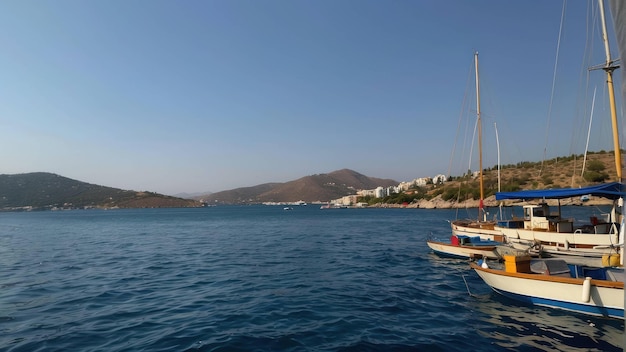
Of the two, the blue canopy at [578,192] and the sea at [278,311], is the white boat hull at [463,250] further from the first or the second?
the blue canopy at [578,192]

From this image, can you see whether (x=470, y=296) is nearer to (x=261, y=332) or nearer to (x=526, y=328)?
(x=526, y=328)

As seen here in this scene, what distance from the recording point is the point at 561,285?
44.4 ft

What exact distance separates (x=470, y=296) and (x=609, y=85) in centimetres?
1717

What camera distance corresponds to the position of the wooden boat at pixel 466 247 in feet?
81.3

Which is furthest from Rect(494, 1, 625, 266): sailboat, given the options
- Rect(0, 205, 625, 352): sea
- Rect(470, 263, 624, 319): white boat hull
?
Rect(470, 263, 624, 319): white boat hull

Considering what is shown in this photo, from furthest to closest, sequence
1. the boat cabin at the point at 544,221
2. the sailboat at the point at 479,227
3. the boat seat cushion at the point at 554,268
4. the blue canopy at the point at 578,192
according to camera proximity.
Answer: the sailboat at the point at 479,227 → the boat cabin at the point at 544,221 → the blue canopy at the point at 578,192 → the boat seat cushion at the point at 554,268

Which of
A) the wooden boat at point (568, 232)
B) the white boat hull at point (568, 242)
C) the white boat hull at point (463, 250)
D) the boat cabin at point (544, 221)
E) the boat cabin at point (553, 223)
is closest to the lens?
the wooden boat at point (568, 232)

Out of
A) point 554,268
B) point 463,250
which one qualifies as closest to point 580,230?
point 463,250

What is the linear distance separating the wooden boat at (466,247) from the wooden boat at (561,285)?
9.38m

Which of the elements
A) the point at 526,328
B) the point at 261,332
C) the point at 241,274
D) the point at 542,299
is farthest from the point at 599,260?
the point at 241,274

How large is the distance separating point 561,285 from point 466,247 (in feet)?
42.5

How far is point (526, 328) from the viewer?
12.4m

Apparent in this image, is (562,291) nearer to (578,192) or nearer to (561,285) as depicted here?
(561,285)

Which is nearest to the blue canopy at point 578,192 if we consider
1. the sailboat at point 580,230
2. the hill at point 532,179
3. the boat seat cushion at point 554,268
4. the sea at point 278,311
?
the sailboat at point 580,230
